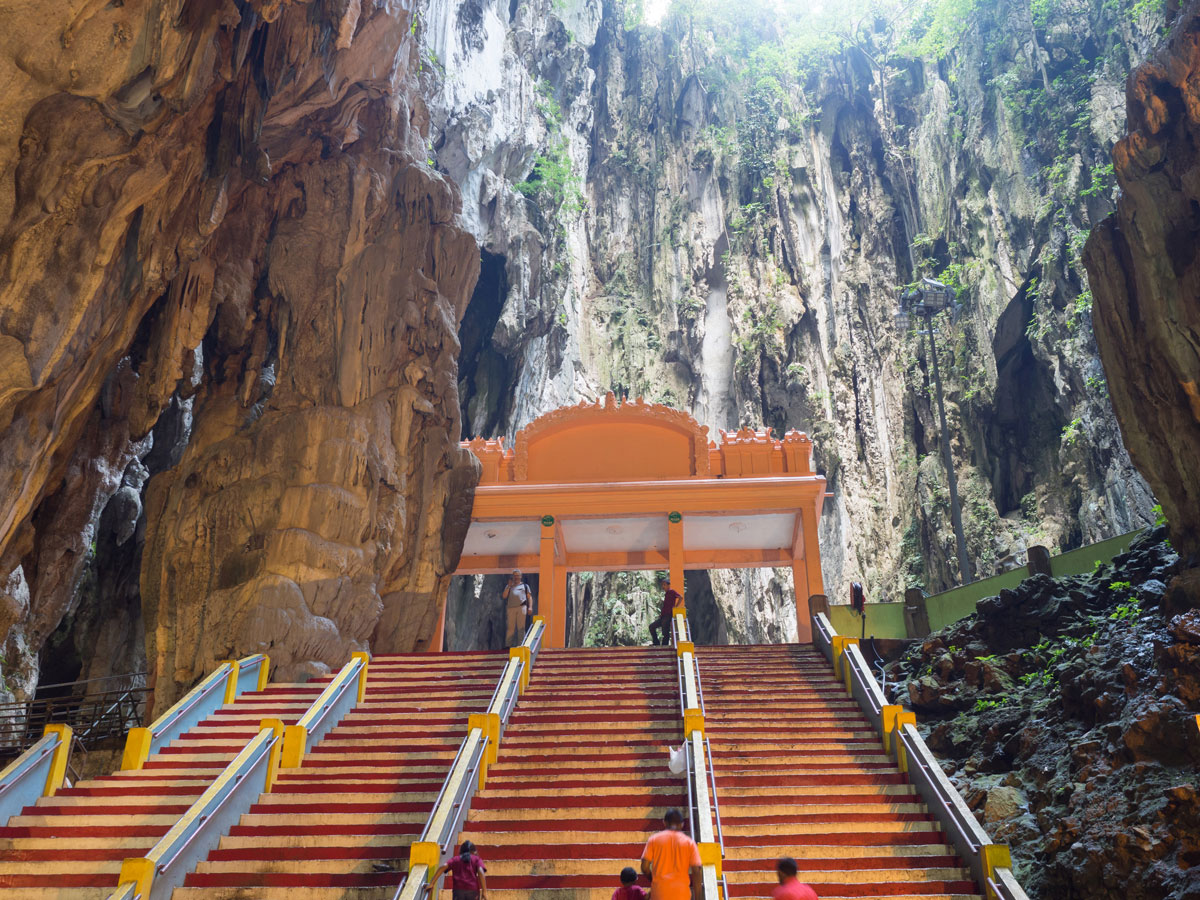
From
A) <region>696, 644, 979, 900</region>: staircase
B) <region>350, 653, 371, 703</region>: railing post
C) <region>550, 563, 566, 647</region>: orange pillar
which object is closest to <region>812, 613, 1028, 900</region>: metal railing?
<region>696, 644, 979, 900</region>: staircase

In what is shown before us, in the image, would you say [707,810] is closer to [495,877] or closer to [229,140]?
[495,877]

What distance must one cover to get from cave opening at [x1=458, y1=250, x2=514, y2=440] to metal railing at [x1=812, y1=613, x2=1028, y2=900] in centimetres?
1529

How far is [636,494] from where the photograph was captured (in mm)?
15914

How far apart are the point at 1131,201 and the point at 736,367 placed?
1842 centimetres

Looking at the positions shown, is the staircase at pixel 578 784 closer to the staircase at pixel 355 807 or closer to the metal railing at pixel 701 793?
the metal railing at pixel 701 793

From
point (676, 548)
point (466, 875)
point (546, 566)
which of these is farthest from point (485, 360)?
point (466, 875)

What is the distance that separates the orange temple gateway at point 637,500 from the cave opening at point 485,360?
7.56 meters

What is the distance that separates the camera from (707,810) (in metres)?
6.62

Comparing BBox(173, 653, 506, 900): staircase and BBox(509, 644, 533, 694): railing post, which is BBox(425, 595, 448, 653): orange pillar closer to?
BBox(173, 653, 506, 900): staircase

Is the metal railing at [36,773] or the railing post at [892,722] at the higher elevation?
the railing post at [892,722]

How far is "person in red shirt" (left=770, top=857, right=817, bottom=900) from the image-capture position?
200 inches

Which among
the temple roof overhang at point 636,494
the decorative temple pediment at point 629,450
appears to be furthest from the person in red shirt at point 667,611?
the decorative temple pediment at point 629,450

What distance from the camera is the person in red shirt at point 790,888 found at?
5086mm

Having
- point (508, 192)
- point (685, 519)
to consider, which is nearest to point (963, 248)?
point (508, 192)
